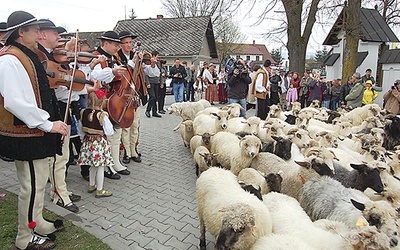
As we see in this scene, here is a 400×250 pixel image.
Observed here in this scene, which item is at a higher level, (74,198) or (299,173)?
(299,173)

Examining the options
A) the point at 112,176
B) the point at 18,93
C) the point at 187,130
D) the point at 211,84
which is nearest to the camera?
the point at 18,93

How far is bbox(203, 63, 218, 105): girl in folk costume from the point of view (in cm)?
1689

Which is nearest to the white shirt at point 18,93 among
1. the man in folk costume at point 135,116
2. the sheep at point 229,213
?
the sheep at point 229,213

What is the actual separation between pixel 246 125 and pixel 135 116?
234 cm

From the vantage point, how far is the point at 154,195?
5031 mm

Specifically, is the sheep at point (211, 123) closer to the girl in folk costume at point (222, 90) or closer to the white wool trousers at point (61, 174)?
the white wool trousers at point (61, 174)

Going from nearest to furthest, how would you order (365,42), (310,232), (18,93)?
1. (18,93)
2. (310,232)
3. (365,42)

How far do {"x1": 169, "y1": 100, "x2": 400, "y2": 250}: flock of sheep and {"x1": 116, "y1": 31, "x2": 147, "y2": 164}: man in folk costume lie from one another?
127 centimetres

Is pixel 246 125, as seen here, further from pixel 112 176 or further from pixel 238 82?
Result: pixel 112 176

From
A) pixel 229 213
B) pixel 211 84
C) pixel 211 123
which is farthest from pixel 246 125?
pixel 211 84

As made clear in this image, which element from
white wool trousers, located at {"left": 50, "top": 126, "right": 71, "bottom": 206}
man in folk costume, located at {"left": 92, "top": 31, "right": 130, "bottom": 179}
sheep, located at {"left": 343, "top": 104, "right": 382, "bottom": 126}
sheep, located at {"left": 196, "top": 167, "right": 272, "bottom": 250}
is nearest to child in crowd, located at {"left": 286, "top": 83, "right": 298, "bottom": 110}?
sheep, located at {"left": 343, "top": 104, "right": 382, "bottom": 126}

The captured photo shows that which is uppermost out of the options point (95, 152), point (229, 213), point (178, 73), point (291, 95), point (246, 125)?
point (178, 73)

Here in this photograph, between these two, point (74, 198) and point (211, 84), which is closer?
point (74, 198)

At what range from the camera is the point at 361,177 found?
418cm
